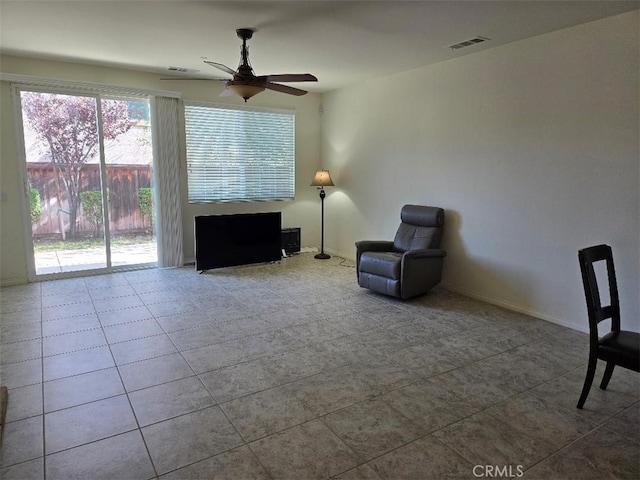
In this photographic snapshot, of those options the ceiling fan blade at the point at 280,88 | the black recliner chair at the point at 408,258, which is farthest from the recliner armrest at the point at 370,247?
the ceiling fan blade at the point at 280,88

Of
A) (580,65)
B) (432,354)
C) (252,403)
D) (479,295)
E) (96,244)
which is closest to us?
(252,403)

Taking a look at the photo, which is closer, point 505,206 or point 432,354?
point 432,354

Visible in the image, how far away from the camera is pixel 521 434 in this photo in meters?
2.27

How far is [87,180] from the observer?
541 centimetres

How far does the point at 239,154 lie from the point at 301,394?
4.64 metres

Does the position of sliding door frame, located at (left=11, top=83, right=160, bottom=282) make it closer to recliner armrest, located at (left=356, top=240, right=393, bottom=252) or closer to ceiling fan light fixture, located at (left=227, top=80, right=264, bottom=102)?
ceiling fan light fixture, located at (left=227, top=80, right=264, bottom=102)

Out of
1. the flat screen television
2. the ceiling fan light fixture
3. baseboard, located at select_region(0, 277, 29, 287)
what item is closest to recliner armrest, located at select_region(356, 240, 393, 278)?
the flat screen television

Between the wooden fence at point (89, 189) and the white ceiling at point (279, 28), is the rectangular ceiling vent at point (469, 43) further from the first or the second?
the wooden fence at point (89, 189)

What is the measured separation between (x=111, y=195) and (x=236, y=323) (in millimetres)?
2983

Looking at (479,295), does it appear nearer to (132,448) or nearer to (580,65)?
(580,65)

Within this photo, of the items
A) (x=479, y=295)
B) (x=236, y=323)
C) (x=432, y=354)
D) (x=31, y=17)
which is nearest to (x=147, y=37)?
(x=31, y=17)

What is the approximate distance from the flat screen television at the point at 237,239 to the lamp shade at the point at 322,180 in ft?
2.75

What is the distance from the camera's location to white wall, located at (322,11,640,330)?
3.40 meters

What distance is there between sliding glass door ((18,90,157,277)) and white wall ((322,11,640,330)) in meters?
3.34
